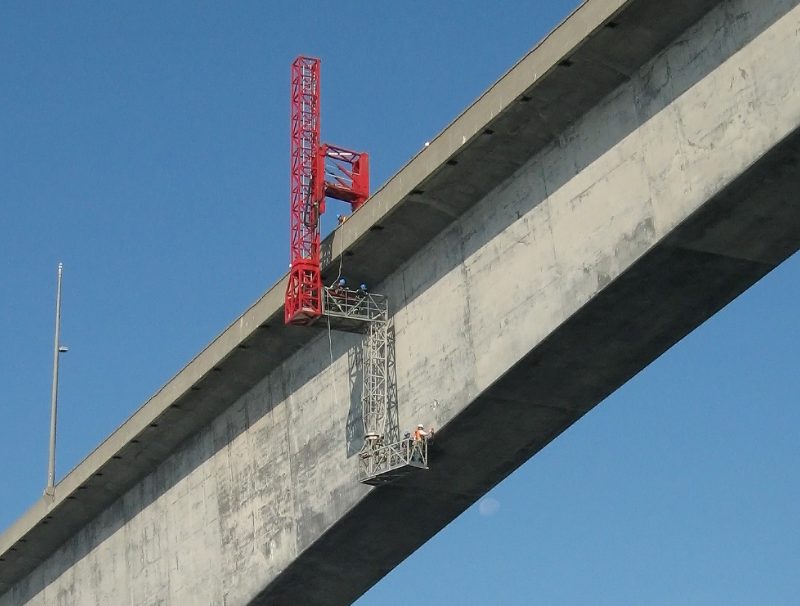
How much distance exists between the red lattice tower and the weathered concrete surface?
1.04 metres

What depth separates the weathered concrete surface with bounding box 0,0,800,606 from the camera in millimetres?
27094

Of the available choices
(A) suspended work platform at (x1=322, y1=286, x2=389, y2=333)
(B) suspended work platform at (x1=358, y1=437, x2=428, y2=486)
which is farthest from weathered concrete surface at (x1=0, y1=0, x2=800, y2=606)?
(B) suspended work platform at (x1=358, y1=437, x2=428, y2=486)

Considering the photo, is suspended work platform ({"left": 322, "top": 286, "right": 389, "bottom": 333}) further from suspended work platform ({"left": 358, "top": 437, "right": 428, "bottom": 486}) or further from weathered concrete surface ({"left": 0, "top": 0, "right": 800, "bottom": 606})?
suspended work platform ({"left": 358, "top": 437, "right": 428, "bottom": 486})

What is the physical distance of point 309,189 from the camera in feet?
122

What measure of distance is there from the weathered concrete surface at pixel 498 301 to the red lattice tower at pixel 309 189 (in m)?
1.04

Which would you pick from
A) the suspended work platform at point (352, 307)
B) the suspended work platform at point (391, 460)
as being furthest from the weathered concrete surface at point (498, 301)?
the suspended work platform at point (391, 460)

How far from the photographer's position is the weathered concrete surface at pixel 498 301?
27094 mm

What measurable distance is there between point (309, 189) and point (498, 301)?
756 centimetres

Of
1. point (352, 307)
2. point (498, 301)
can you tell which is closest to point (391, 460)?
point (352, 307)

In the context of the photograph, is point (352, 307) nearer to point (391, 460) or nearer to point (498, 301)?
point (391, 460)

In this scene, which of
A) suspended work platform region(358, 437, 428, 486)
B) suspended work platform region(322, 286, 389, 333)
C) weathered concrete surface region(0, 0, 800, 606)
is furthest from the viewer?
suspended work platform region(322, 286, 389, 333)

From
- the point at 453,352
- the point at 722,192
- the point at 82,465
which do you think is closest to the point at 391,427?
the point at 453,352

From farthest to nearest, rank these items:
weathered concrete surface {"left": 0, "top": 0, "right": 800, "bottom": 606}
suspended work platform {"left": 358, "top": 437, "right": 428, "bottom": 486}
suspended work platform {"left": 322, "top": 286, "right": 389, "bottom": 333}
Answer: suspended work platform {"left": 322, "top": 286, "right": 389, "bottom": 333} < suspended work platform {"left": 358, "top": 437, "right": 428, "bottom": 486} < weathered concrete surface {"left": 0, "top": 0, "right": 800, "bottom": 606}

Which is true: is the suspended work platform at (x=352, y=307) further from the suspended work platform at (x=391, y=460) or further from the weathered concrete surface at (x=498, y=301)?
the suspended work platform at (x=391, y=460)
